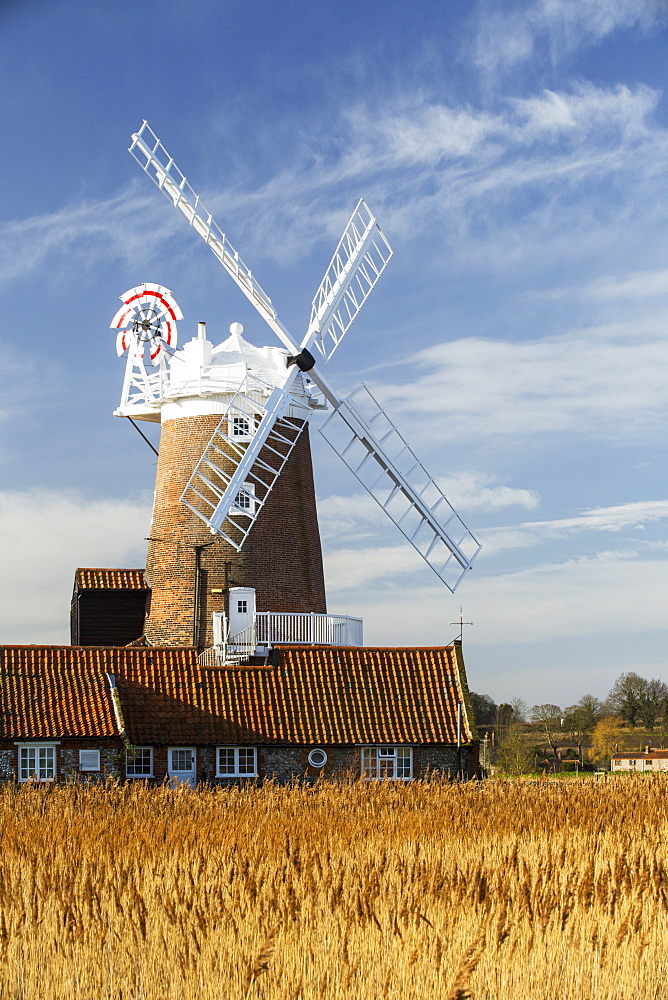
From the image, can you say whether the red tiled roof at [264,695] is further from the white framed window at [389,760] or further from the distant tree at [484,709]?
the distant tree at [484,709]

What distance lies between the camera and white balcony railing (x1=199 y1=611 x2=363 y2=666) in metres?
25.5

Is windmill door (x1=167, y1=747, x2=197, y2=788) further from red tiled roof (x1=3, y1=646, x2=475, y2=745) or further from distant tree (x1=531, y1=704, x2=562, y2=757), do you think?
distant tree (x1=531, y1=704, x2=562, y2=757)

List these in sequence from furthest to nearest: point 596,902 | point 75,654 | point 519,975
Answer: point 75,654
point 596,902
point 519,975

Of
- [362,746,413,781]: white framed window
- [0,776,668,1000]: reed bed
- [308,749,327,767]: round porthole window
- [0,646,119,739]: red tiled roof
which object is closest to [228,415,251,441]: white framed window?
[0,646,119,739]: red tiled roof

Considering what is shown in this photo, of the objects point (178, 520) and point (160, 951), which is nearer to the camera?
point (160, 951)

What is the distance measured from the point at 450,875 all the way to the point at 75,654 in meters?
18.6

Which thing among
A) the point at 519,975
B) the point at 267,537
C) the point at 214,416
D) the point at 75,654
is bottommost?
the point at 519,975

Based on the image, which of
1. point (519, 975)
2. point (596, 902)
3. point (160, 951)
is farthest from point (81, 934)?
point (596, 902)

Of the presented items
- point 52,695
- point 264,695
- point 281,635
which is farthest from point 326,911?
point 281,635

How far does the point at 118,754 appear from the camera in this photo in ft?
77.9

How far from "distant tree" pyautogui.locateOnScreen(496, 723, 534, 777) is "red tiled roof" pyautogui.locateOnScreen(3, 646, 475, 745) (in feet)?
72.7

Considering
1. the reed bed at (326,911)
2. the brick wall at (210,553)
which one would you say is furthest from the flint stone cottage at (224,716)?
the reed bed at (326,911)

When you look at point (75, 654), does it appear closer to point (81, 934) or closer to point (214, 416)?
point (214, 416)

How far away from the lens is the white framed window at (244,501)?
83.9ft
